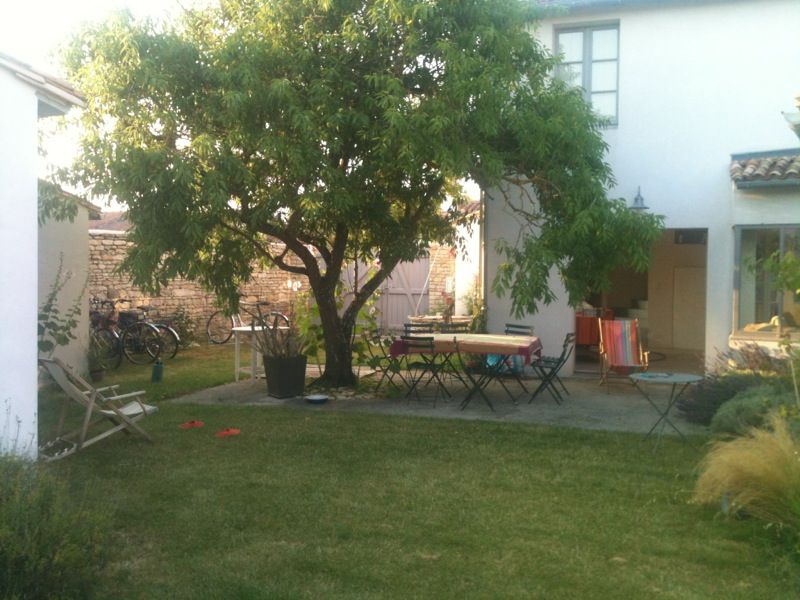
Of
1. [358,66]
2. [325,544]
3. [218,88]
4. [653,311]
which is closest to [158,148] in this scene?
[218,88]

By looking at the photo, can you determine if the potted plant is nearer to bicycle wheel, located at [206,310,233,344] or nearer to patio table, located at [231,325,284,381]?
patio table, located at [231,325,284,381]

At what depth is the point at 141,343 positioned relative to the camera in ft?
49.9

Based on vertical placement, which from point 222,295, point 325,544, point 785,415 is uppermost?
point 222,295

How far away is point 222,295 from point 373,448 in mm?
3784

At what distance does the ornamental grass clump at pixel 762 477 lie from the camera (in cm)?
518

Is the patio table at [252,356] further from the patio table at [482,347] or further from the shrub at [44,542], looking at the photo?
the shrub at [44,542]

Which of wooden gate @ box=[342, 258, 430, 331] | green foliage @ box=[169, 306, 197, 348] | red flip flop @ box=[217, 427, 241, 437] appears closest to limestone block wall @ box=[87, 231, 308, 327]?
green foliage @ box=[169, 306, 197, 348]

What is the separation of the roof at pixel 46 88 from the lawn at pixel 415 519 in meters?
2.79

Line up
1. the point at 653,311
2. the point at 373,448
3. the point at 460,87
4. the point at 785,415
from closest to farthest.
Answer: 1. the point at 785,415
2. the point at 373,448
3. the point at 460,87
4. the point at 653,311

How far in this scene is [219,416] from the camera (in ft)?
31.9

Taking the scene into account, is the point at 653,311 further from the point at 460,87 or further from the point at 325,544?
the point at 325,544

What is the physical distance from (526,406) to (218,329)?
33.4 ft

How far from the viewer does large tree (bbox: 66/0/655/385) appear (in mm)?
8570

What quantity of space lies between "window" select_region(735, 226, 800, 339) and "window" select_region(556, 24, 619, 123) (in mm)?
2560
